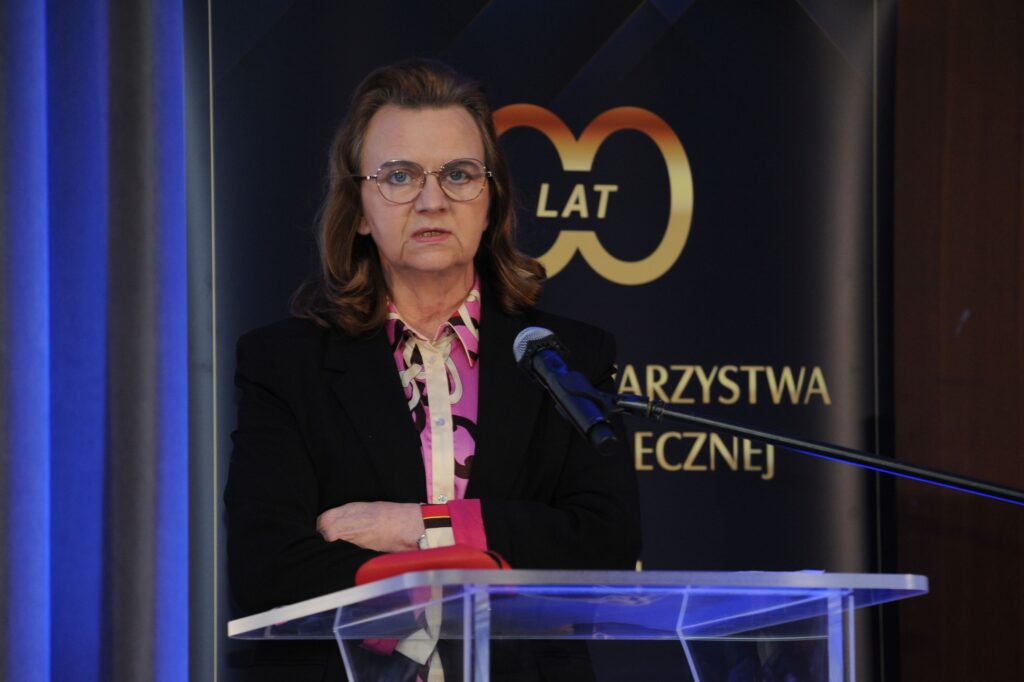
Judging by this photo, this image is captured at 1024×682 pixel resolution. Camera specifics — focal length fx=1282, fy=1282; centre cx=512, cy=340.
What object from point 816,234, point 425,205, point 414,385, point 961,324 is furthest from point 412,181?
point 961,324

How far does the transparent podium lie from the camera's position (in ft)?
5.16

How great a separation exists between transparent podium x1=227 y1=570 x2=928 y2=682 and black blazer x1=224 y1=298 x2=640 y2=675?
0.60m

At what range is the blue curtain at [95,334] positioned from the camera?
3531mm

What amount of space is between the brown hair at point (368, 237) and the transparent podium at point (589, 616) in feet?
3.90

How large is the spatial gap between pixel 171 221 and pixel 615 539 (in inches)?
68.5

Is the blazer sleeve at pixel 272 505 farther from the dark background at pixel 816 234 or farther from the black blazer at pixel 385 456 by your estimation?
the dark background at pixel 816 234

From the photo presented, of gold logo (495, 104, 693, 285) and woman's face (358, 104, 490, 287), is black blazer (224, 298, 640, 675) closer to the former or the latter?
woman's face (358, 104, 490, 287)

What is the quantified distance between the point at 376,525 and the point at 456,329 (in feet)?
1.85

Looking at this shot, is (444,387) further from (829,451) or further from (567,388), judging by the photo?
(829,451)

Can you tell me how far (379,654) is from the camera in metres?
1.85

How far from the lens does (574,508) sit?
8.90 feet

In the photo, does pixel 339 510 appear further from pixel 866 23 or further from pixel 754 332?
pixel 866 23

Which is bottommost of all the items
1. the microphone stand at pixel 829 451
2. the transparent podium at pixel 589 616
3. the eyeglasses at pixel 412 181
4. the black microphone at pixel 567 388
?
the transparent podium at pixel 589 616

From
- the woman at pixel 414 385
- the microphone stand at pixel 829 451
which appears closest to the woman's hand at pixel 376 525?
the woman at pixel 414 385
